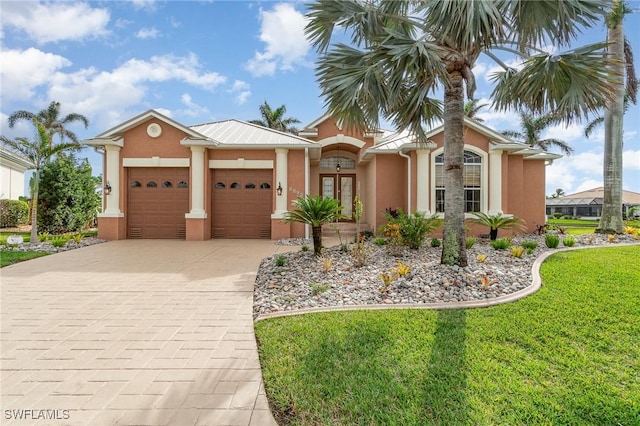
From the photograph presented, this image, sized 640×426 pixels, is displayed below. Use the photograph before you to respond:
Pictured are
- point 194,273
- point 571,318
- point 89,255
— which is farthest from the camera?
point 89,255

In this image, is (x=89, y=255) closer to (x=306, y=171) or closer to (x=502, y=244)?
(x=306, y=171)

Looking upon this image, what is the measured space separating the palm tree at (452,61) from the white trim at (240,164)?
611 cm

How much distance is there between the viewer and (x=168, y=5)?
8.77 metres

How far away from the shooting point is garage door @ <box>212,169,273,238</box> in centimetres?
1317

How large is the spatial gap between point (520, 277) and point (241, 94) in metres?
12.8

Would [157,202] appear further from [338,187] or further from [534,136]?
[534,136]

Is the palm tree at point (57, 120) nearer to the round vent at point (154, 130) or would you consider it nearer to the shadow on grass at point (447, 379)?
the round vent at point (154, 130)

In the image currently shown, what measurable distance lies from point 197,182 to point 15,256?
5870 mm

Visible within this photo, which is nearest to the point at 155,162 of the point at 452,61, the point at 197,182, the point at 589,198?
the point at 197,182

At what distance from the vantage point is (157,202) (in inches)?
509

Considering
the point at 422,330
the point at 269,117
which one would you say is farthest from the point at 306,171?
the point at 269,117

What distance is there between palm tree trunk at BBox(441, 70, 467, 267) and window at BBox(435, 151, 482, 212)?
6.77m

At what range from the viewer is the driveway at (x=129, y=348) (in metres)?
2.76

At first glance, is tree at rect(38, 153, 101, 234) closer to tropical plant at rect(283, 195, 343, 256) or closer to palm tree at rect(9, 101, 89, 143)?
tropical plant at rect(283, 195, 343, 256)
